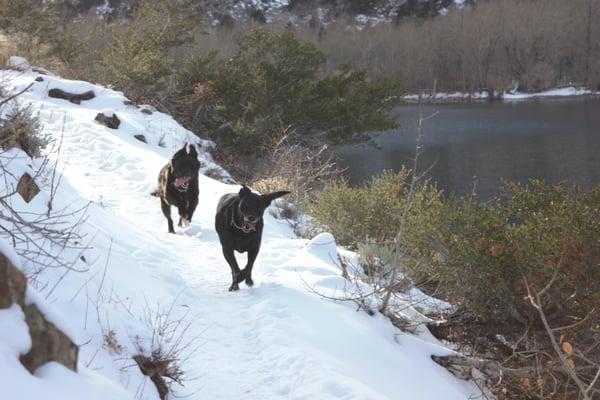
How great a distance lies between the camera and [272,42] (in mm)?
21547

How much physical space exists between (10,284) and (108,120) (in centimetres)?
1210

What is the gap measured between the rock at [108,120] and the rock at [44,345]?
11830 millimetres

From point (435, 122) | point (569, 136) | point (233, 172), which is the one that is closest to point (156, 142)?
point (233, 172)

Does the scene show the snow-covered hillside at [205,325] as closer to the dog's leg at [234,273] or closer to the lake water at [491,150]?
the dog's leg at [234,273]

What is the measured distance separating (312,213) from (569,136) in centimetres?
2540

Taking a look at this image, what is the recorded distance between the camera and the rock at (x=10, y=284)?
2.47m

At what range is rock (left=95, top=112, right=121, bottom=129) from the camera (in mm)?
13766

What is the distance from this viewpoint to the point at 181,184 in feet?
24.5

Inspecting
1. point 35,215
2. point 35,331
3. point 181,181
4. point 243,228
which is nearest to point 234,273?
point 243,228

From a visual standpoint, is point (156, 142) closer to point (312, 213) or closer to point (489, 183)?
point (312, 213)

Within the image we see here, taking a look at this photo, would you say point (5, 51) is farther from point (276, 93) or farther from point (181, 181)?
point (181, 181)

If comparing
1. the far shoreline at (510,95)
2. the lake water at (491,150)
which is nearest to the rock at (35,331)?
the lake water at (491,150)

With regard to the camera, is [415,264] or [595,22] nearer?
[415,264]

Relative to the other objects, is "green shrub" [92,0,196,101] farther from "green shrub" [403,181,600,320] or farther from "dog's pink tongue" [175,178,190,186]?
"green shrub" [403,181,600,320]
